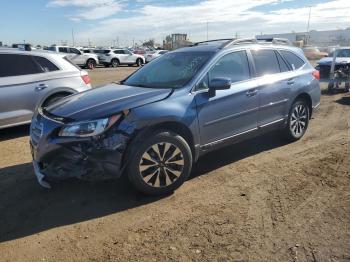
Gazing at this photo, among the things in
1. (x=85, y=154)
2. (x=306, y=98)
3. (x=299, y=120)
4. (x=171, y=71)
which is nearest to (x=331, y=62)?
(x=306, y=98)

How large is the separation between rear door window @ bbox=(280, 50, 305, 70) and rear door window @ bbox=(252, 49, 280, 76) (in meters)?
0.34

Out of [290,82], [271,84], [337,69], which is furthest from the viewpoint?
[337,69]

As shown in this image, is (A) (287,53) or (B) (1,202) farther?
(A) (287,53)

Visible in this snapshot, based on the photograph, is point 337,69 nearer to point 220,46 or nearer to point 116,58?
point 220,46

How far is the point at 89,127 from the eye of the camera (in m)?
4.05

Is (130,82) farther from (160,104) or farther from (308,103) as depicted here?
(308,103)

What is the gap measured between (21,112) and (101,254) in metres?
4.57

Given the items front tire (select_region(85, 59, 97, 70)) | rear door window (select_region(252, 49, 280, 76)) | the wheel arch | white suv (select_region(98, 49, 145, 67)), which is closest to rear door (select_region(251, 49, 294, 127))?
rear door window (select_region(252, 49, 280, 76))

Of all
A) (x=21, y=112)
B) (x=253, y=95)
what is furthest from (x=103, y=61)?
(x=253, y=95)

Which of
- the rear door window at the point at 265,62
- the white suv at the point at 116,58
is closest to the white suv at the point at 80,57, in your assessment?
the white suv at the point at 116,58

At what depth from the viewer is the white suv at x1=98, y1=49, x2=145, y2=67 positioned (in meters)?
33.3

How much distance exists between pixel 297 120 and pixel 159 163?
10.4 ft

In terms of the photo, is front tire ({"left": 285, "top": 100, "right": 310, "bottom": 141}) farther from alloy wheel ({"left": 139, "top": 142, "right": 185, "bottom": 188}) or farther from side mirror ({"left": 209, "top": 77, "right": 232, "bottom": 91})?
alloy wheel ({"left": 139, "top": 142, "right": 185, "bottom": 188})

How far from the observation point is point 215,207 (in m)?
4.17
